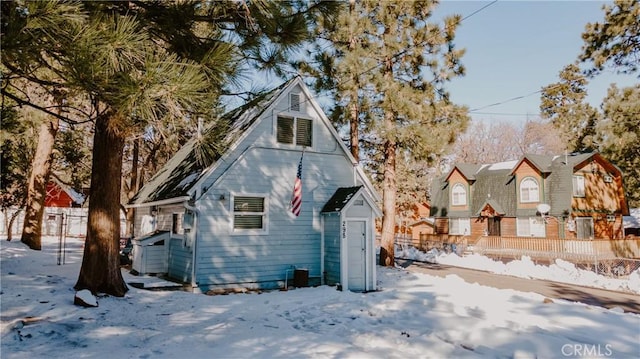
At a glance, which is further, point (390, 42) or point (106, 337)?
point (390, 42)

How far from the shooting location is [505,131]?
4775 centimetres

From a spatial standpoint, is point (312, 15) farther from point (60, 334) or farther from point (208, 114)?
point (60, 334)

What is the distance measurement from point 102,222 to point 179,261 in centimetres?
352

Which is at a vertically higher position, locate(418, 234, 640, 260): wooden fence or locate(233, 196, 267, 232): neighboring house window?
locate(233, 196, 267, 232): neighboring house window

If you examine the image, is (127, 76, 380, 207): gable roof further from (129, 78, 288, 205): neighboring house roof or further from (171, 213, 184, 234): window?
(171, 213, 184, 234): window

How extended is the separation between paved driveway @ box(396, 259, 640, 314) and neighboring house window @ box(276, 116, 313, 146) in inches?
324

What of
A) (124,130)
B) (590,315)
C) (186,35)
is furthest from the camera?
(590,315)

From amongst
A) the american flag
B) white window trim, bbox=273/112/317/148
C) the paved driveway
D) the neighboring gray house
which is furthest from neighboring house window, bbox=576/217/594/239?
the american flag

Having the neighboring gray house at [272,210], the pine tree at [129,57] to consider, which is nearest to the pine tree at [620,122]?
the neighboring gray house at [272,210]

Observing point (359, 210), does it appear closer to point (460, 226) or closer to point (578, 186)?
point (578, 186)

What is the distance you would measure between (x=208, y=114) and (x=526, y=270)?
1593 cm

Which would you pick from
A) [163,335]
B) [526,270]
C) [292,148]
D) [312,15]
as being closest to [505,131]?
[526,270]

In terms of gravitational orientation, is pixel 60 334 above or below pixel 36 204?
below

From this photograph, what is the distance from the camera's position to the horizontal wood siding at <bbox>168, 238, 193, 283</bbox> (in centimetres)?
1127
